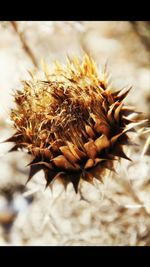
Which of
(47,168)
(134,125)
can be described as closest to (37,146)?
(47,168)

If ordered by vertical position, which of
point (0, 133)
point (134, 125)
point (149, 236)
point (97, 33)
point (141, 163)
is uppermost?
point (97, 33)

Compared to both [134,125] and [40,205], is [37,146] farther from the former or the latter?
[134,125]

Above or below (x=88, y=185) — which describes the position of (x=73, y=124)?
above
